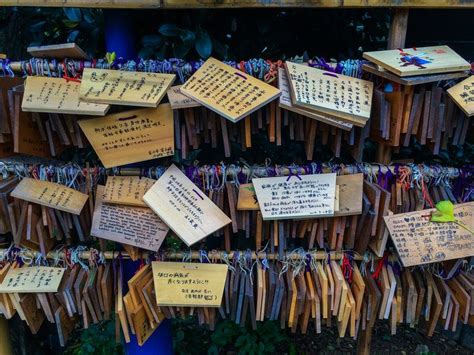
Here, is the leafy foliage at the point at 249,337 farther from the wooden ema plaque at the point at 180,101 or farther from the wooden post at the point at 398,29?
the wooden post at the point at 398,29

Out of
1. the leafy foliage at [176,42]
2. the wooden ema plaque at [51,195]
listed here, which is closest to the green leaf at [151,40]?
the leafy foliage at [176,42]

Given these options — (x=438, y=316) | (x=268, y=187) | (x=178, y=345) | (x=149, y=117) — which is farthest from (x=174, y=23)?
(x=178, y=345)

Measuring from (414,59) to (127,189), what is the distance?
968 millimetres

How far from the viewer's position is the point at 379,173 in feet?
4.74

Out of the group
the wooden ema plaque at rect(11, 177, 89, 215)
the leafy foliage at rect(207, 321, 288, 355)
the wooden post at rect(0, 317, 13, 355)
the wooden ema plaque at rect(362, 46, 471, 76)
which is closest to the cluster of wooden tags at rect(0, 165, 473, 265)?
the wooden ema plaque at rect(11, 177, 89, 215)

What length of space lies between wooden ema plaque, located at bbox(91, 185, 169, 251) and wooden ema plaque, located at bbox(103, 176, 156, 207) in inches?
1.0

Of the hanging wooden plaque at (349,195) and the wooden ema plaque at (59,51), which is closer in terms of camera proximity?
the wooden ema plaque at (59,51)

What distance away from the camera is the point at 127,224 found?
1.43 meters

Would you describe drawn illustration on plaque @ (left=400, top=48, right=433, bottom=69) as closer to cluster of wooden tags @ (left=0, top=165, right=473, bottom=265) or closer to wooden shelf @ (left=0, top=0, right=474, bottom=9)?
wooden shelf @ (left=0, top=0, right=474, bottom=9)

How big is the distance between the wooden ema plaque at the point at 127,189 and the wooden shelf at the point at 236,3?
53 cm

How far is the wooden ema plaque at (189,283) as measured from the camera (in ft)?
4.80

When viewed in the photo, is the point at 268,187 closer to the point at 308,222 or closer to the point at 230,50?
the point at 308,222

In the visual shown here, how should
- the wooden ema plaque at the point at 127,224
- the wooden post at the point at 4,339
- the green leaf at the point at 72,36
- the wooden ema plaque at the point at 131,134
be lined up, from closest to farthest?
the wooden ema plaque at the point at 131,134 < the wooden ema plaque at the point at 127,224 < the green leaf at the point at 72,36 < the wooden post at the point at 4,339

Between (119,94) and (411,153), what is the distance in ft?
4.22
